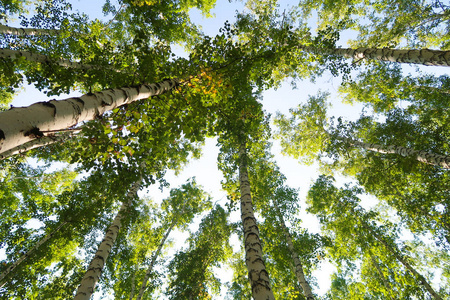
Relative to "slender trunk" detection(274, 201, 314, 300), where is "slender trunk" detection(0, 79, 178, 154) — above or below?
below

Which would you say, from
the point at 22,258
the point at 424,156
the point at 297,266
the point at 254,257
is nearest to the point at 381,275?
the point at 297,266

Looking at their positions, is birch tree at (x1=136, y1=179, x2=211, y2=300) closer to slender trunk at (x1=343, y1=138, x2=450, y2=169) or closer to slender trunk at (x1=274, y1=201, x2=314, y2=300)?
slender trunk at (x1=274, y1=201, x2=314, y2=300)

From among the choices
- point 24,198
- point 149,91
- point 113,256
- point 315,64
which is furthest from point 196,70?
point 24,198

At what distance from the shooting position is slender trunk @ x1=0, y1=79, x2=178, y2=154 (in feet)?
4.40

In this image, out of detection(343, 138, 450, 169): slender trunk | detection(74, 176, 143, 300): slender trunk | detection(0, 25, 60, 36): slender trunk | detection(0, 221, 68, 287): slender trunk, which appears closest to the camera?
detection(74, 176, 143, 300): slender trunk

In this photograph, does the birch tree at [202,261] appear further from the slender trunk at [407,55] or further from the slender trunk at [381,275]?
the slender trunk at [407,55]

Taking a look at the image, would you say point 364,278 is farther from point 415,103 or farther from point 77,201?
point 77,201

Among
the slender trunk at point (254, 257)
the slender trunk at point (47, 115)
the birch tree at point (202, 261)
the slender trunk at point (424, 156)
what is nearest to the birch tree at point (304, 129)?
the slender trunk at point (424, 156)

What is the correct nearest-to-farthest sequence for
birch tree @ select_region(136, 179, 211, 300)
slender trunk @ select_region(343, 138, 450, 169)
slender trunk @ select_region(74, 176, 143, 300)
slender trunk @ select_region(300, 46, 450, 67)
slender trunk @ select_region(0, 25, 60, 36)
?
slender trunk @ select_region(74, 176, 143, 300) < slender trunk @ select_region(300, 46, 450, 67) < slender trunk @ select_region(343, 138, 450, 169) < slender trunk @ select_region(0, 25, 60, 36) < birch tree @ select_region(136, 179, 211, 300)

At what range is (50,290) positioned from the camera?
8828mm

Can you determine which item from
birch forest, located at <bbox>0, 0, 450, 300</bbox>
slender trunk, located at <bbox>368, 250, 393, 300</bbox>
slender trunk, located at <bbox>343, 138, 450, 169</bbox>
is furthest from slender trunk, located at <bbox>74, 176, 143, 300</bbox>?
slender trunk, located at <bbox>368, 250, 393, 300</bbox>

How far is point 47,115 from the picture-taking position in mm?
1628

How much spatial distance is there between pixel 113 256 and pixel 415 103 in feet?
56.6

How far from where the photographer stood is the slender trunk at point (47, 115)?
1.34 metres
